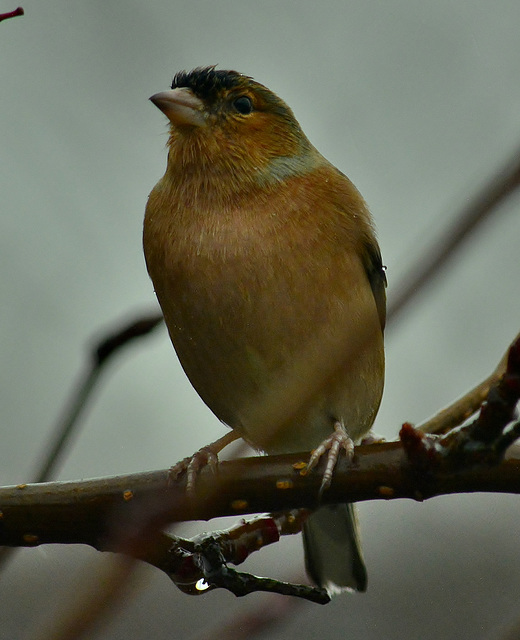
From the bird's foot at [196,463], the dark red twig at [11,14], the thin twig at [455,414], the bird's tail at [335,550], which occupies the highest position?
the dark red twig at [11,14]

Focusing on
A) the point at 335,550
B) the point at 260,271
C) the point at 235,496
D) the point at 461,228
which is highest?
the point at 461,228

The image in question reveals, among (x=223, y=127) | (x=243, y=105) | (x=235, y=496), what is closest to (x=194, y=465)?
(x=235, y=496)

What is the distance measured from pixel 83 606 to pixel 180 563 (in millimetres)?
1370

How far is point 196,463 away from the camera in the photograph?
3123 mm

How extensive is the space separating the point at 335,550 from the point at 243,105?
2.04 meters

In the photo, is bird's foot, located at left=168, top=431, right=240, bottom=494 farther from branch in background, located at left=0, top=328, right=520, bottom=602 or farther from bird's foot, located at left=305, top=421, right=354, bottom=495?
bird's foot, located at left=305, top=421, right=354, bottom=495

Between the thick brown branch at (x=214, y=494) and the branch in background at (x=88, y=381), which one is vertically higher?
the branch in background at (x=88, y=381)

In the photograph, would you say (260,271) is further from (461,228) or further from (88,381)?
(461,228)

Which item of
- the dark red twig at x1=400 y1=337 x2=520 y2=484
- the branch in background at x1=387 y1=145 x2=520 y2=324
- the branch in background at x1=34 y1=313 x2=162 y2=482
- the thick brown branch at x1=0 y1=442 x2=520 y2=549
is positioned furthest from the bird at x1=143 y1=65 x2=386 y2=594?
the branch in background at x1=387 y1=145 x2=520 y2=324

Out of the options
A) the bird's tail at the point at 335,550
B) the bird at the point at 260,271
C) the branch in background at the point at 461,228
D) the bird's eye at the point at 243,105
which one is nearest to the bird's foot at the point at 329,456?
the bird at the point at 260,271

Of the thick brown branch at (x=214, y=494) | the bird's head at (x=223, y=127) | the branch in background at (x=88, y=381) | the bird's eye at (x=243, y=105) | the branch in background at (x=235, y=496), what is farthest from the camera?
the bird's eye at (x=243, y=105)

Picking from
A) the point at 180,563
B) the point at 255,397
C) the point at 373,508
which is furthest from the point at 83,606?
the point at 373,508

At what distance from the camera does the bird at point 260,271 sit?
11.1 feet

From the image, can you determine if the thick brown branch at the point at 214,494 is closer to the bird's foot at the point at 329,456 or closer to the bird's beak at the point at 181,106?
the bird's foot at the point at 329,456
